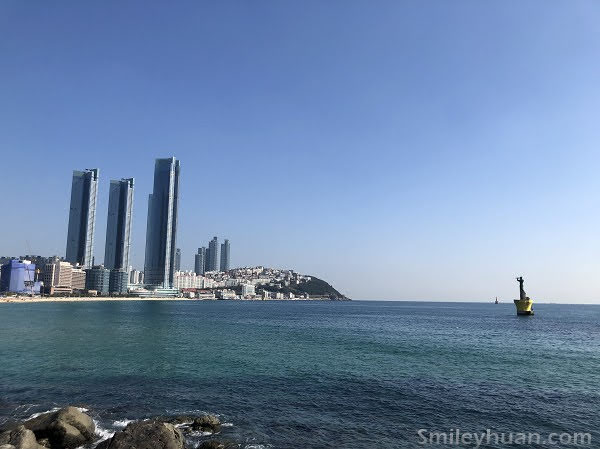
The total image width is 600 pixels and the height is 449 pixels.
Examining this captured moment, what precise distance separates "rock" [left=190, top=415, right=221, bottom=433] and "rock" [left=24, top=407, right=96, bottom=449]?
5.53m

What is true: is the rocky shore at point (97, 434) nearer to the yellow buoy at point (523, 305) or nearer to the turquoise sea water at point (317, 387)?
the turquoise sea water at point (317, 387)

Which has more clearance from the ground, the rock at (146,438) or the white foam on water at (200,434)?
the rock at (146,438)

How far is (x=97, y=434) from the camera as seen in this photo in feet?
79.4

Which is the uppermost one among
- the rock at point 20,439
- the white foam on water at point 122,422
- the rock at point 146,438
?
the rock at point 146,438

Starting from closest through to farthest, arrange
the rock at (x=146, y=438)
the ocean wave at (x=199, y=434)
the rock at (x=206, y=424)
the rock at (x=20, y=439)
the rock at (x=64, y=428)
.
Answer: the rock at (x=146, y=438) → the rock at (x=20, y=439) → the rock at (x=64, y=428) → the ocean wave at (x=199, y=434) → the rock at (x=206, y=424)

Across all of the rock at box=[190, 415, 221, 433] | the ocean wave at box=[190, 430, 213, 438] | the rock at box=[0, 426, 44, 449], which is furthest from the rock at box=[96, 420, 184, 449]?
the rock at box=[190, 415, 221, 433]

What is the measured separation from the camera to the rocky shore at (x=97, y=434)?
2000 cm

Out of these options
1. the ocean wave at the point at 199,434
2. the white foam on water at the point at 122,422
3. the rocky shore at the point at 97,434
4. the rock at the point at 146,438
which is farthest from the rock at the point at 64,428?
the ocean wave at the point at 199,434

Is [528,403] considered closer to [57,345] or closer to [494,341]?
[494,341]

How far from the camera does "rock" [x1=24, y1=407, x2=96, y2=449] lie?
74.1 feet

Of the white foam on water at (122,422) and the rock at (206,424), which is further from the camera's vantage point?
the white foam on water at (122,422)

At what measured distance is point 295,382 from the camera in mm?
37094

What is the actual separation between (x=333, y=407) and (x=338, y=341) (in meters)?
39.3

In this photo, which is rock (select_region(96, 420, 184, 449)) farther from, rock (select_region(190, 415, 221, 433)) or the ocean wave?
rock (select_region(190, 415, 221, 433))
